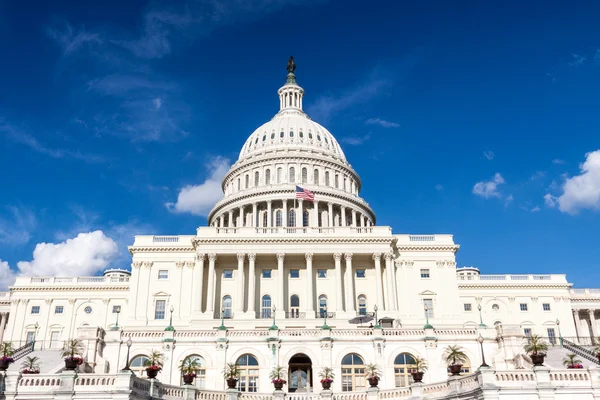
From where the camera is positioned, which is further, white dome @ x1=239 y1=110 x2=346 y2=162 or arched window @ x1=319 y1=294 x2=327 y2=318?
white dome @ x1=239 y1=110 x2=346 y2=162

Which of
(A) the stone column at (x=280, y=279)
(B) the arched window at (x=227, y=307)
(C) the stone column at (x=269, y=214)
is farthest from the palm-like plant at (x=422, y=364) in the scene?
(C) the stone column at (x=269, y=214)

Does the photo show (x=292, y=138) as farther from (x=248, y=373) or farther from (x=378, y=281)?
(x=248, y=373)

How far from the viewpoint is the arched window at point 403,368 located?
48.5 metres

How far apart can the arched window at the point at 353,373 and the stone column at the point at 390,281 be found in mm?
29663

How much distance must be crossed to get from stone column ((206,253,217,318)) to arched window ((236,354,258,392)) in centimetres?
2768

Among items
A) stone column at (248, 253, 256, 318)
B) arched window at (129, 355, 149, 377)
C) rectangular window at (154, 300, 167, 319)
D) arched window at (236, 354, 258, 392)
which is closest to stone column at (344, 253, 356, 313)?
stone column at (248, 253, 256, 318)

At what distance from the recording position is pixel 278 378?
41.5 meters

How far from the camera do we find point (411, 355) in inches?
1950

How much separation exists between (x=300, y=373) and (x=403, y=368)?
28.0ft

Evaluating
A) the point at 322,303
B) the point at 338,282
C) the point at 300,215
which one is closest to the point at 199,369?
the point at 338,282

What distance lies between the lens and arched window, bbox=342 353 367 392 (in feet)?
159

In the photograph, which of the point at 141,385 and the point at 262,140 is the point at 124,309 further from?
the point at 141,385

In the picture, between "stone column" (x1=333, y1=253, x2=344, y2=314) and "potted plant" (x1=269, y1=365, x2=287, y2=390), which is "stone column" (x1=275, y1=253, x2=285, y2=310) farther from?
"potted plant" (x1=269, y1=365, x2=287, y2=390)

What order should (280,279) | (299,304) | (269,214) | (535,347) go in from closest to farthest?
(535,347), (280,279), (299,304), (269,214)
